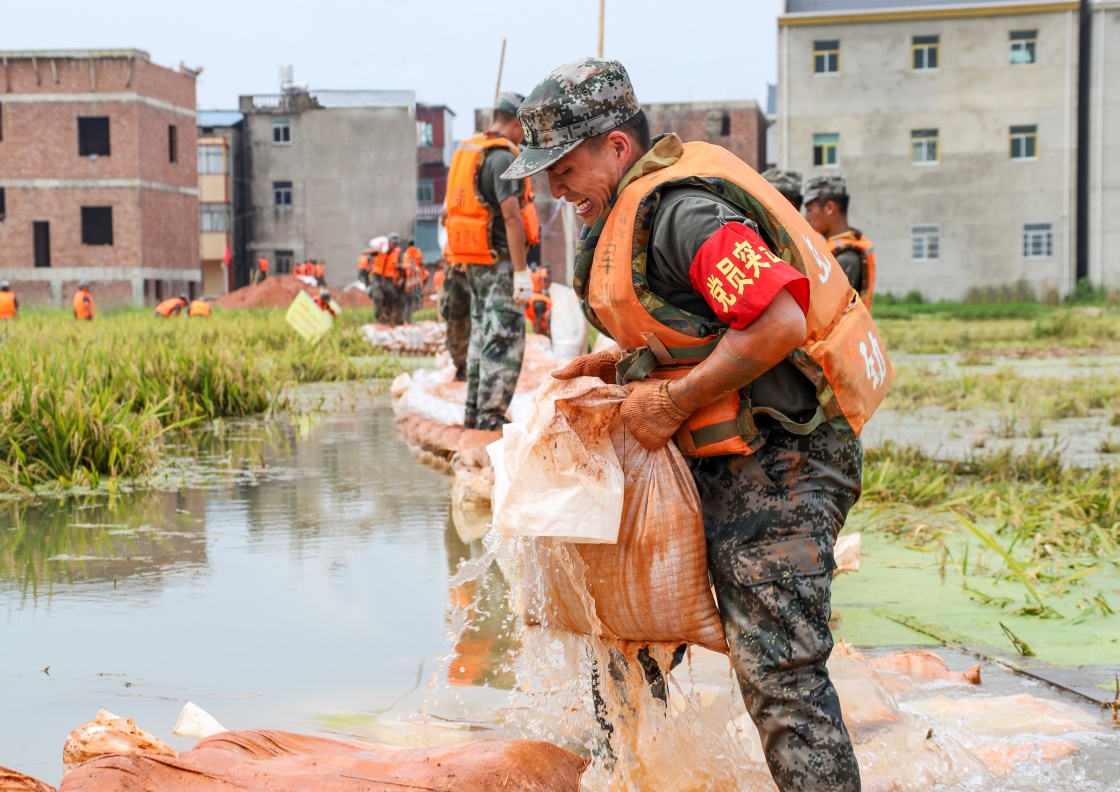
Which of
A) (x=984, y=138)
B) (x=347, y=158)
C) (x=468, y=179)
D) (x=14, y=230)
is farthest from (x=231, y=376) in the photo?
(x=347, y=158)

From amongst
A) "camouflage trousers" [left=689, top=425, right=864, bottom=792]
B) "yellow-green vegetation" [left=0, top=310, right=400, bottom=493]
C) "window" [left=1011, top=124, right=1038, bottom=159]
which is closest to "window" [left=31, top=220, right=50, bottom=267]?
"yellow-green vegetation" [left=0, top=310, right=400, bottom=493]

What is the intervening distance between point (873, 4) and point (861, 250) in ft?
113

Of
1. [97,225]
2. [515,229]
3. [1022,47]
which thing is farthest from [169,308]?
[1022,47]

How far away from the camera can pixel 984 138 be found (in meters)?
37.6

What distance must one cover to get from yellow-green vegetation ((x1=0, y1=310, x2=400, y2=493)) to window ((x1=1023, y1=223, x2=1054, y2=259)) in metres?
28.3

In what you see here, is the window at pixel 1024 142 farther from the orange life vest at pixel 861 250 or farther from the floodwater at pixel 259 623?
the floodwater at pixel 259 623

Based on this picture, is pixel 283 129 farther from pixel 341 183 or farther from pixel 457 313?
pixel 457 313

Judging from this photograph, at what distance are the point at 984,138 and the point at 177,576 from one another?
1462 inches

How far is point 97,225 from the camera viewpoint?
145 ft

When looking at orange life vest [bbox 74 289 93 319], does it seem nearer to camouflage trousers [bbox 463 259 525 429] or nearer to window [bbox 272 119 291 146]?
camouflage trousers [bbox 463 259 525 429]

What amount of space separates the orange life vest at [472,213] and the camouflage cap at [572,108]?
15.9ft

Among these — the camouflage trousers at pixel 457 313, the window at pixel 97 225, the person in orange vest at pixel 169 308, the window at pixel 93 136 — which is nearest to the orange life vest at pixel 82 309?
the person in orange vest at pixel 169 308

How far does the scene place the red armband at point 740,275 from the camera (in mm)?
2209

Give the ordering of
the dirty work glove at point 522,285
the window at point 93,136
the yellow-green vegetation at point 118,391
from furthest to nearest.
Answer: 1. the window at point 93,136
2. the dirty work glove at point 522,285
3. the yellow-green vegetation at point 118,391
